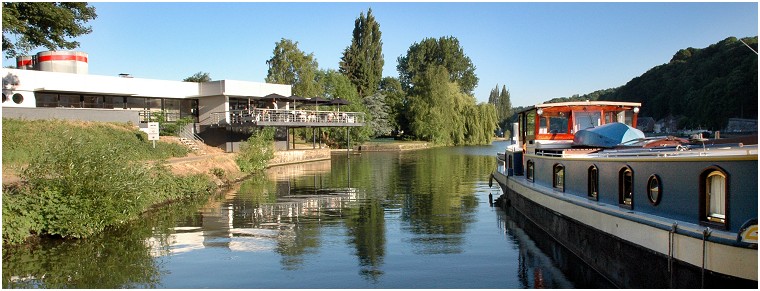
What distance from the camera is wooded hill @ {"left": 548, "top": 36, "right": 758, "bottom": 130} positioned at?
62875 mm

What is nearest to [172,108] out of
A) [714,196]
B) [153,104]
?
[153,104]

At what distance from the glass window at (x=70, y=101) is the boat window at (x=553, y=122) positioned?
32.9 metres

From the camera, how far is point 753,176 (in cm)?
834

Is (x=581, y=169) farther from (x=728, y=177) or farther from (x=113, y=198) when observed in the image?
(x=113, y=198)

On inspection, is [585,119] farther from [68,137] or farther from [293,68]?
[293,68]

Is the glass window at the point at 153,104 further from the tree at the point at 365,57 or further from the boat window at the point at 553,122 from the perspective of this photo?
the tree at the point at 365,57

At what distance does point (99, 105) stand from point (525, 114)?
32.3m

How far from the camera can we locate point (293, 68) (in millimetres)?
68250

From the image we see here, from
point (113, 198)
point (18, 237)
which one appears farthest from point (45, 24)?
point (18, 237)

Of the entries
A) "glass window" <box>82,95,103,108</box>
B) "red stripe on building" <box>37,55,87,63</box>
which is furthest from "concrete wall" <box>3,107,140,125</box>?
"red stripe on building" <box>37,55,87,63</box>

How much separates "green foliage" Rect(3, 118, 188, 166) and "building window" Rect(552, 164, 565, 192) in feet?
52.7

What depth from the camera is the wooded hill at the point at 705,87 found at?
6288 cm

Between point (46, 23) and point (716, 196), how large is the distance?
81.5 ft

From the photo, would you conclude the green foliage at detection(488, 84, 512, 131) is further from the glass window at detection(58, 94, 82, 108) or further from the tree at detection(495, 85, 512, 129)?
the glass window at detection(58, 94, 82, 108)
